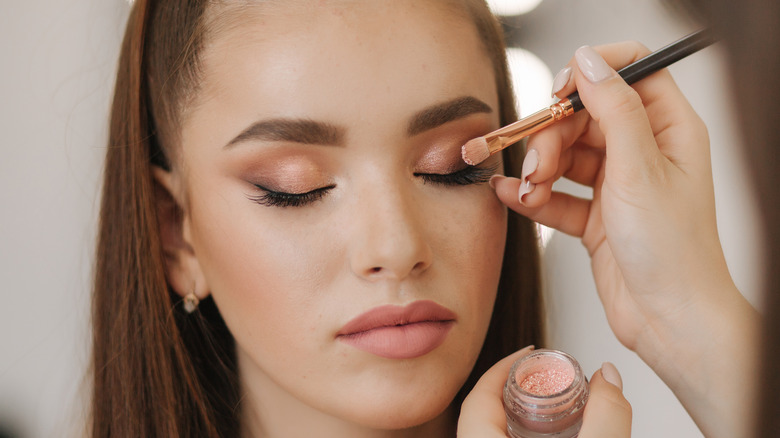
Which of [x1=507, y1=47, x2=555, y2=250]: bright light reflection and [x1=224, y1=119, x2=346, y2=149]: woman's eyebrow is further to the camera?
[x1=507, y1=47, x2=555, y2=250]: bright light reflection

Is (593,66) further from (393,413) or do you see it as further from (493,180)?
(393,413)

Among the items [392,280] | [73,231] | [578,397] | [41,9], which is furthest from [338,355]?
[41,9]

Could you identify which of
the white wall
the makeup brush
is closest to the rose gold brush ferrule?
the makeup brush

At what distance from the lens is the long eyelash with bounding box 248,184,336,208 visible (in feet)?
2.51

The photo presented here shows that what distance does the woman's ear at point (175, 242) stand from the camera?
3.02 ft

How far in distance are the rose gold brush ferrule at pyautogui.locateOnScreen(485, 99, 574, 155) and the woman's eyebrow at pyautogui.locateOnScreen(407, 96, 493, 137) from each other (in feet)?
0.16

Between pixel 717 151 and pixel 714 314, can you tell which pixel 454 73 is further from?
pixel 717 151

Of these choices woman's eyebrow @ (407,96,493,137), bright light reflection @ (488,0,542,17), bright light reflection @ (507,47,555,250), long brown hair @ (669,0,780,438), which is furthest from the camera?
bright light reflection @ (507,47,555,250)

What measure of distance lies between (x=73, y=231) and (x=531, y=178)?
84 cm

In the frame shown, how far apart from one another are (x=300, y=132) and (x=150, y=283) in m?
0.35

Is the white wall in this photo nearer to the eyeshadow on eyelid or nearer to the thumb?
the eyeshadow on eyelid

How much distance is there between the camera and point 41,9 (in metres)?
1.19

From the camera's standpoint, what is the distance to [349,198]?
0.75 m

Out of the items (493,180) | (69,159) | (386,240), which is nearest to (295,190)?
(386,240)
